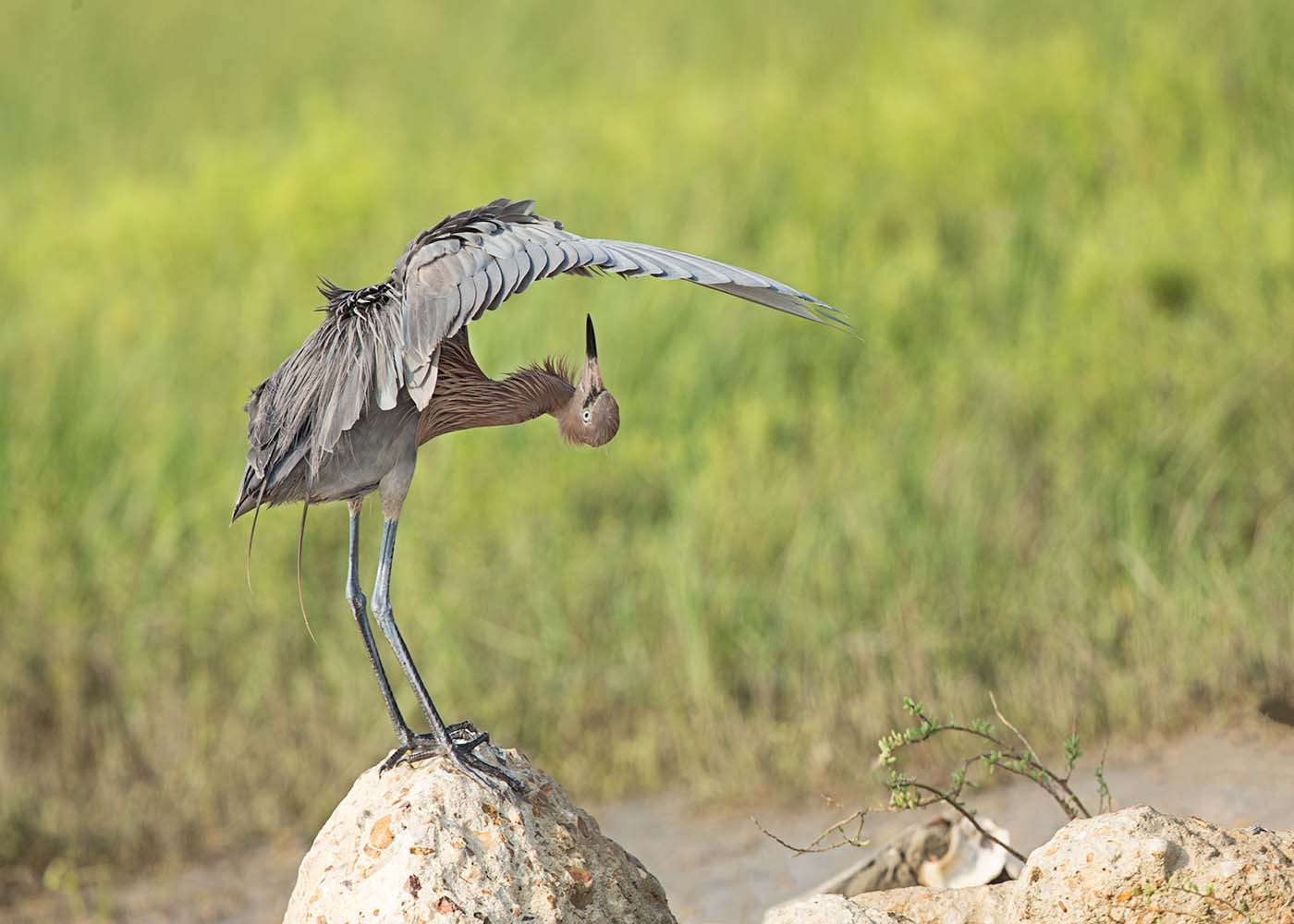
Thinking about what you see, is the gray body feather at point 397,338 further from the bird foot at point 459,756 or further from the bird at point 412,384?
the bird foot at point 459,756

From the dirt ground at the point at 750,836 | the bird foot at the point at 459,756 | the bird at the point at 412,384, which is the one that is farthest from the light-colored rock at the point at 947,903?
the dirt ground at the point at 750,836

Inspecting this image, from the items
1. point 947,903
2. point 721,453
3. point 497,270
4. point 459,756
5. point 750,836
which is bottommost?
point 750,836

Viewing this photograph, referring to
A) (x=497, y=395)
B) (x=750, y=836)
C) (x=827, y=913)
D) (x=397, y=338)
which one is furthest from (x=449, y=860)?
(x=750, y=836)

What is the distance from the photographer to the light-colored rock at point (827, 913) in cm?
314

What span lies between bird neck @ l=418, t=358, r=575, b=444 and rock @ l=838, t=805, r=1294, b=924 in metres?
1.13

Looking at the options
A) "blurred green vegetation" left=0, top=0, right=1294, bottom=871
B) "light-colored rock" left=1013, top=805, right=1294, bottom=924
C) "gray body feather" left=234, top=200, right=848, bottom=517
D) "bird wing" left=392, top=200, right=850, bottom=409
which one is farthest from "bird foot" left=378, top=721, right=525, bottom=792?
"blurred green vegetation" left=0, top=0, right=1294, bottom=871

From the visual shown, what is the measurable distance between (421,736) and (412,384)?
0.83 m

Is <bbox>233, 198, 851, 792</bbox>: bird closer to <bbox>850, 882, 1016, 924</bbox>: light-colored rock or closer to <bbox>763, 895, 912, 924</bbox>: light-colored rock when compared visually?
<bbox>763, 895, 912, 924</bbox>: light-colored rock

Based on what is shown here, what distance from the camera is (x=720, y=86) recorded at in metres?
10.1

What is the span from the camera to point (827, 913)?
3152mm

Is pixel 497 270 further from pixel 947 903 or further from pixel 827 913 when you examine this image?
pixel 947 903

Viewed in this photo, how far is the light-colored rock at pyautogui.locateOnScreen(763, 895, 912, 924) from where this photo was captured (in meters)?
3.14

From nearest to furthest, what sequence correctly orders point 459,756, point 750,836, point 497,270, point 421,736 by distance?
1. point 497,270
2. point 459,756
3. point 421,736
4. point 750,836

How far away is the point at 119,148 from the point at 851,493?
20.0 feet
